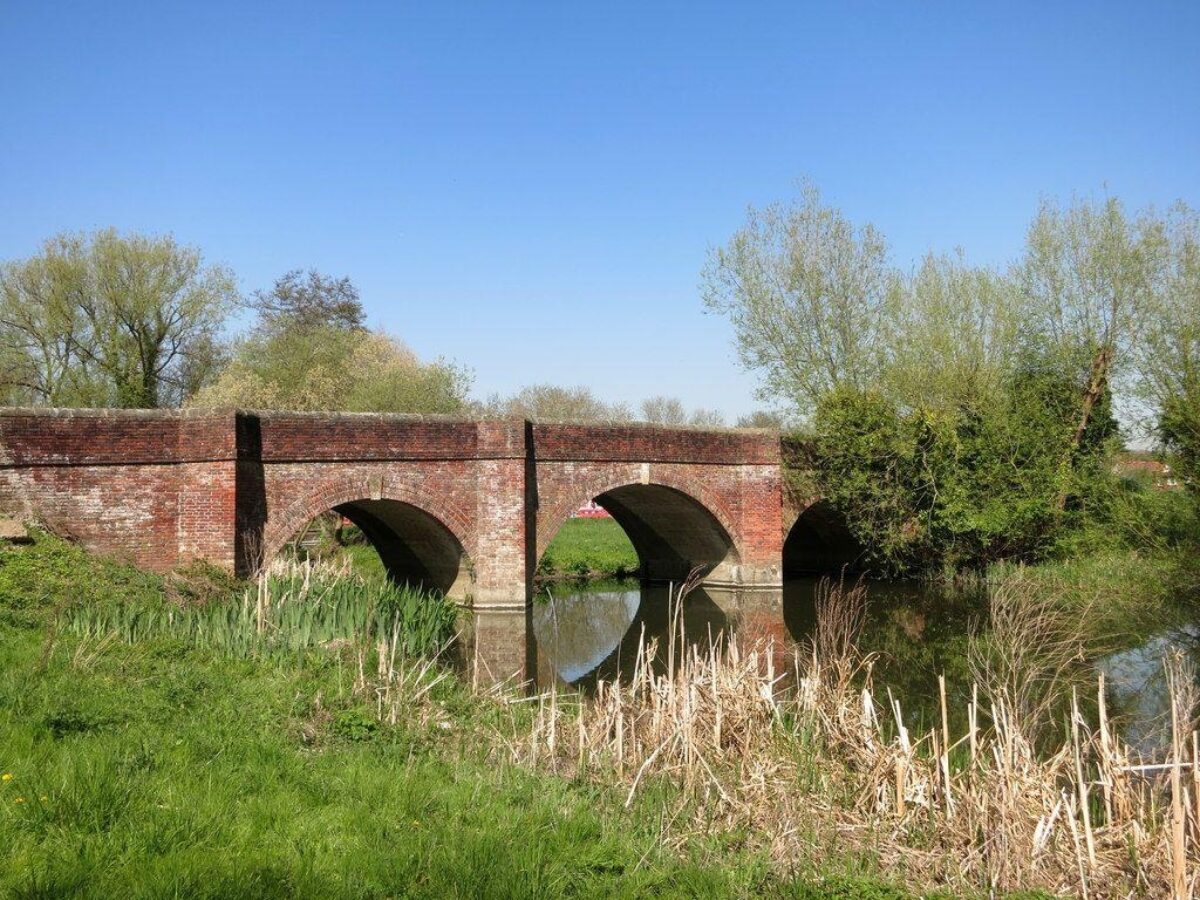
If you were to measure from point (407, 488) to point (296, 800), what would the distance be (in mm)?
9786

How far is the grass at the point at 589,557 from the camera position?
872 inches

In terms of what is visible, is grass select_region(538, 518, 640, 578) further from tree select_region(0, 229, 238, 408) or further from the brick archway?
A: tree select_region(0, 229, 238, 408)

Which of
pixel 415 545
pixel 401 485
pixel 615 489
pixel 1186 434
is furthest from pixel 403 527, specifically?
pixel 1186 434

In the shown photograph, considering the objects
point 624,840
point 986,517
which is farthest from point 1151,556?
point 624,840

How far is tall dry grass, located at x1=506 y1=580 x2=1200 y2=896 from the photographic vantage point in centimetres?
480

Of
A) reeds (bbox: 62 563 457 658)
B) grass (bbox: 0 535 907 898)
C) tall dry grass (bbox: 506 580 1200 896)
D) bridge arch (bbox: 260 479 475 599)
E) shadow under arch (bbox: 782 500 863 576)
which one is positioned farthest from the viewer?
shadow under arch (bbox: 782 500 863 576)

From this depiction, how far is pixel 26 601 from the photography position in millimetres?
9492

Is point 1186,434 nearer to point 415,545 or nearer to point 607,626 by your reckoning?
point 607,626

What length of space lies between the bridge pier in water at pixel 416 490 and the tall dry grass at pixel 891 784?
226 inches

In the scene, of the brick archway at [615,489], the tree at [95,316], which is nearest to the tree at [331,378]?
the tree at [95,316]

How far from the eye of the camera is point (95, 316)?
25.7 meters

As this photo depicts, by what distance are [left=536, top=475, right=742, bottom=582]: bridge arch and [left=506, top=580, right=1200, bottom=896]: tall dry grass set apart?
9.74 meters

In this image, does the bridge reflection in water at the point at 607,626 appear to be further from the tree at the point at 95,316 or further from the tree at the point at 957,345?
the tree at the point at 95,316

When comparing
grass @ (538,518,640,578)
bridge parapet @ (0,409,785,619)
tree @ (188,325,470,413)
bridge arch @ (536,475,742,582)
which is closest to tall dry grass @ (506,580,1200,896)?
bridge parapet @ (0,409,785,619)
